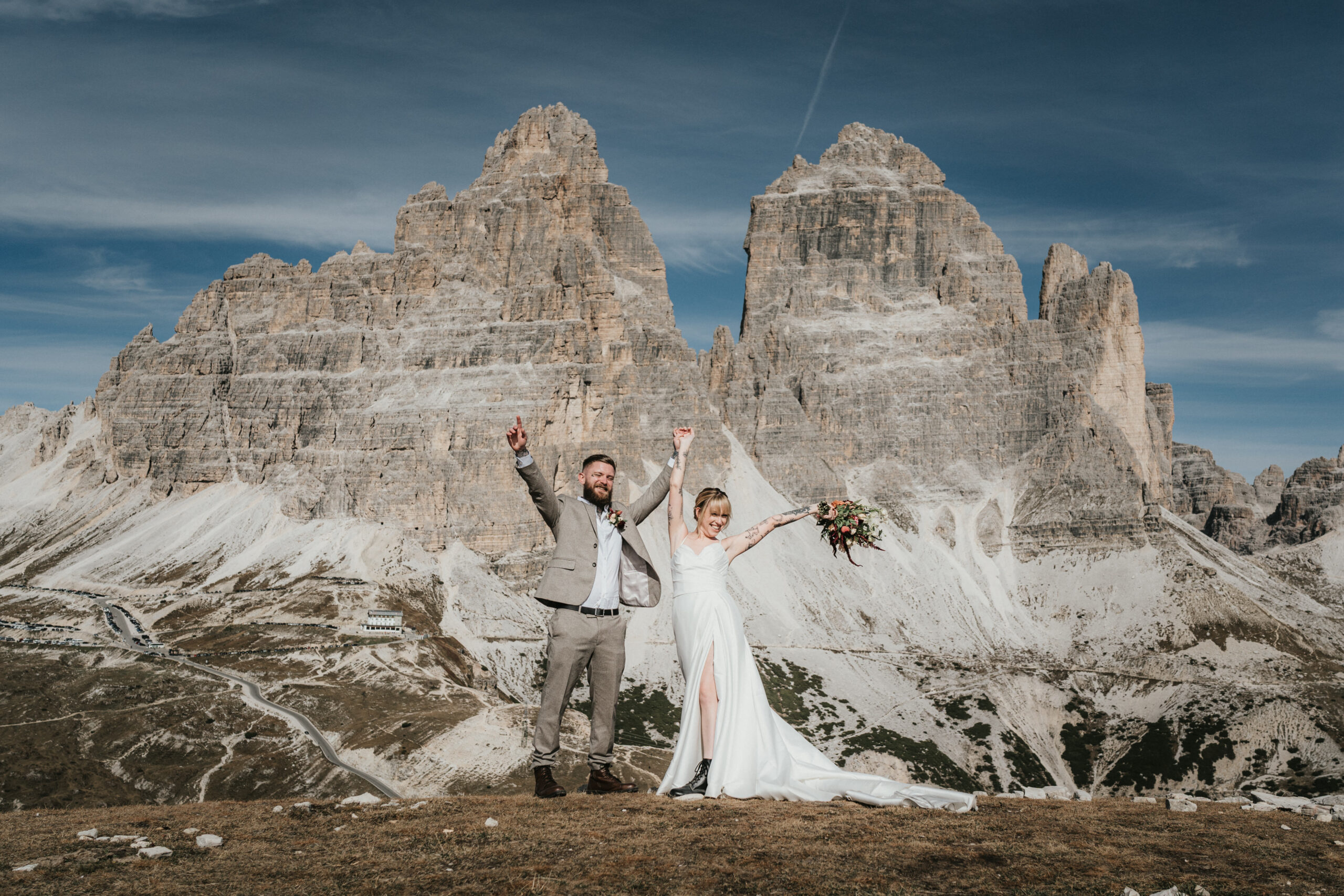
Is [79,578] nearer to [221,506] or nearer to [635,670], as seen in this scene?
[221,506]

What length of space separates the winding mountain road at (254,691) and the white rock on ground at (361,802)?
27.7m

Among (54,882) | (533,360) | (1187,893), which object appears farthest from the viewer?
(533,360)

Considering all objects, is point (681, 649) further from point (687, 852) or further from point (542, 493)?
point (687, 852)

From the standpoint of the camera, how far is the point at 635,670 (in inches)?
5842

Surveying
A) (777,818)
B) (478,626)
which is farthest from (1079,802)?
(478,626)

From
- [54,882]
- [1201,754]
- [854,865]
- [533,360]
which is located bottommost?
[1201,754]

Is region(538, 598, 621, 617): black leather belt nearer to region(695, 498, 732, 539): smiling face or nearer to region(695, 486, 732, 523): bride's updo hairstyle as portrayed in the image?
region(695, 498, 732, 539): smiling face

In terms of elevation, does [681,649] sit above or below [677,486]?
below

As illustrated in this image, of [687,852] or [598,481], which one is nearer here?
[687,852]

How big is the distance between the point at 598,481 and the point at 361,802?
883 cm

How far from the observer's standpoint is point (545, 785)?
1919 cm

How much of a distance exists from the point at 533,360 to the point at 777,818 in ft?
601

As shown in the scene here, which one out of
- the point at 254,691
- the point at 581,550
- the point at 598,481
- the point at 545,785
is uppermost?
the point at 598,481

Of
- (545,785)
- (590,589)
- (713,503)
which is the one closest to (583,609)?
(590,589)
